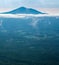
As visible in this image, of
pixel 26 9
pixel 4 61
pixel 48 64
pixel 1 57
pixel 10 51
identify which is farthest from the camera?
pixel 26 9

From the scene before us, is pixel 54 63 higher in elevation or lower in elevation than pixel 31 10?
higher

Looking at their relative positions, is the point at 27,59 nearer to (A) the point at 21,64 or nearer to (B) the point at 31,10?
(A) the point at 21,64

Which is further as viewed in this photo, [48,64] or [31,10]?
[31,10]

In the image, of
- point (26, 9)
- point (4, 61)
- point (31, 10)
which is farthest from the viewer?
point (26, 9)

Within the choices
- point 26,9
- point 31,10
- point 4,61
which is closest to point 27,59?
point 4,61

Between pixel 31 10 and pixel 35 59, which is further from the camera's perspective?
pixel 31 10

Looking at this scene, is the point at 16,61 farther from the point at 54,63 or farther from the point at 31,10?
the point at 31,10

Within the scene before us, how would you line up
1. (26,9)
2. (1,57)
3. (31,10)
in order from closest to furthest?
(1,57)
(31,10)
(26,9)

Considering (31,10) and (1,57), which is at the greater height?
(1,57)

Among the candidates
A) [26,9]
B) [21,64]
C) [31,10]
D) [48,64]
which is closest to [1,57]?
[21,64]
